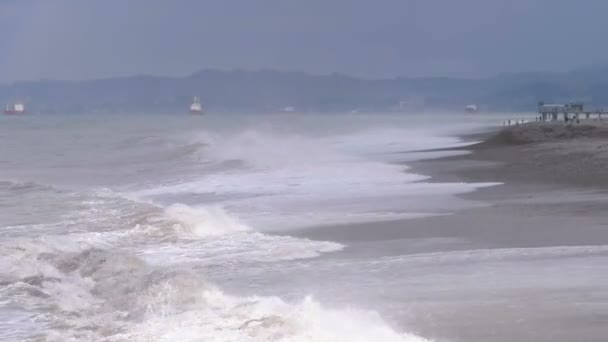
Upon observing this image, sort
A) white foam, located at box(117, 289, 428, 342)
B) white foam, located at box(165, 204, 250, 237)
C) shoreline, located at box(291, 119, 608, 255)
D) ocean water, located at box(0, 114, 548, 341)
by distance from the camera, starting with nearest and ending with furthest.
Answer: white foam, located at box(117, 289, 428, 342), ocean water, located at box(0, 114, 548, 341), shoreline, located at box(291, 119, 608, 255), white foam, located at box(165, 204, 250, 237)

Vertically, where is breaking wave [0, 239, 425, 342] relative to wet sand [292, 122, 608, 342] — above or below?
above

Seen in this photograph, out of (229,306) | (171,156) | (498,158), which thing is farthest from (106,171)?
(229,306)

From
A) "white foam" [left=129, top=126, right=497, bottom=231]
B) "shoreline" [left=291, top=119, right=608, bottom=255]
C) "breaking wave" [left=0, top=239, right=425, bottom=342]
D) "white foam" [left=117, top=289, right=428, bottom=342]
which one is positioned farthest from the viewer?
"white foam" [left=129, top=126, right=497, bottom=231]

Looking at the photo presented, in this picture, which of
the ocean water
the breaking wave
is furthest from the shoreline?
the breaking wave

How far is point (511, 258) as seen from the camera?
13.1m

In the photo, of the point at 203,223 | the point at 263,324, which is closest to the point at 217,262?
the point at 203,223

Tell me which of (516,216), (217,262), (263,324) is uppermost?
(263,324)

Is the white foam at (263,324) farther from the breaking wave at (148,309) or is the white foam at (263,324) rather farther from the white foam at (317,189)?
the white foam at (317,189)

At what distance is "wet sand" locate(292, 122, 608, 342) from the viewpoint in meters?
9.53

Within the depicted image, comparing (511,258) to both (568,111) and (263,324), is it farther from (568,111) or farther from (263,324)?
(568,111)

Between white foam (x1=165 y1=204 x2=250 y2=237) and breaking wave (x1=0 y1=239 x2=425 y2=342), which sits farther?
white foam (x1=165 y1=204 x2=250 y2=237)

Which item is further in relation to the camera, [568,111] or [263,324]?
[568,111]

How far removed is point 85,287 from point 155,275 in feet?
3.55

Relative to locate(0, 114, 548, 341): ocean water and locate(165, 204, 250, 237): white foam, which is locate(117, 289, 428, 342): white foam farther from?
locate(165, 204, 250, 237): white foam
